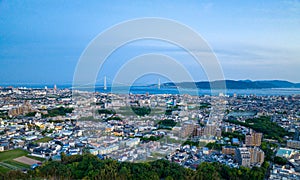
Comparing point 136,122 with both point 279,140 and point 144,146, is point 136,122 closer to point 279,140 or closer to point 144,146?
point 144,146

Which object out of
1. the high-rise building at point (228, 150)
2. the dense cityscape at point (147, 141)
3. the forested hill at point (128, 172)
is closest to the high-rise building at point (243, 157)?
the dense cityscape at point (147, 141)

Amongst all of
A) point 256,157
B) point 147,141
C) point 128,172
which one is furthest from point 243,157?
point 147,141

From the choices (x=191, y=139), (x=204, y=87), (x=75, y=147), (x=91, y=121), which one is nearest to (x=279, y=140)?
(x=191, y=139)

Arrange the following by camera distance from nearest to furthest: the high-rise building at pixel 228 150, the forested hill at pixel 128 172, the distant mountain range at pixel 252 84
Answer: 1. the forested hill at pixel 128 172
2. the high-rise building at pixel 228 150
3. the distant mountain range at pixel 252 84

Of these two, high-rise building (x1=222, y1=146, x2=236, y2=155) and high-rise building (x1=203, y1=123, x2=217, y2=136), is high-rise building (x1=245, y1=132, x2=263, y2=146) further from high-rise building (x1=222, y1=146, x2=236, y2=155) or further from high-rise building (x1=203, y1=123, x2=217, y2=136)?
high-rise building (x1=203, y1=123, x2=217, y2=136)

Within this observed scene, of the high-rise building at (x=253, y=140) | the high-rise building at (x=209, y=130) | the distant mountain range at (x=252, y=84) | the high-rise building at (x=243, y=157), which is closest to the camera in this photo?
the high-rise building at (x=243, y=157)

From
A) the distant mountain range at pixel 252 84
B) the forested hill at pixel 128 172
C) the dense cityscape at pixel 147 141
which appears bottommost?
the dense cityscape at pixel 147 141

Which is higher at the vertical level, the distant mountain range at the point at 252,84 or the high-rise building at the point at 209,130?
the distant mountain range at the point at 252,84

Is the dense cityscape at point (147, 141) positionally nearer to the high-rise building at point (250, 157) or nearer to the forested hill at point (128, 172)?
the high-rise building at point (250, 157)
